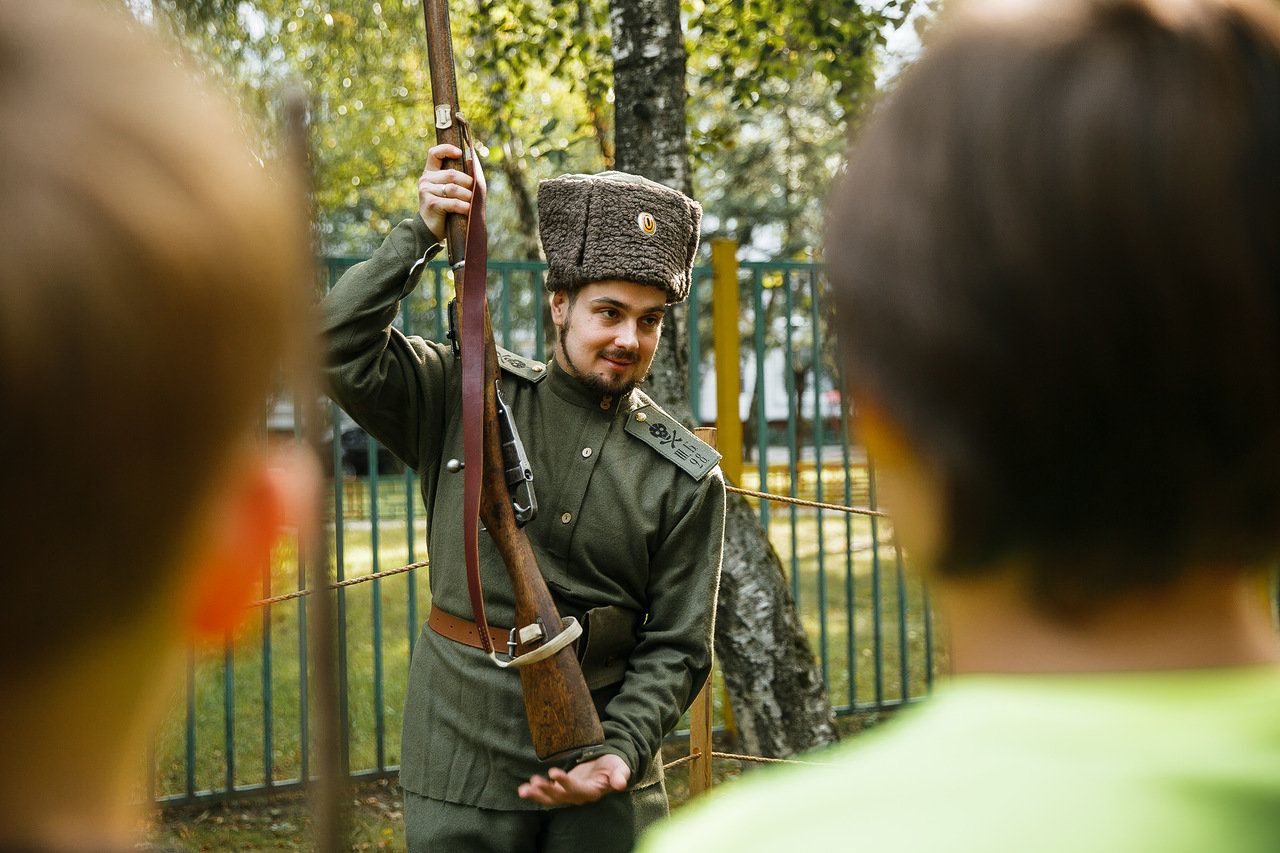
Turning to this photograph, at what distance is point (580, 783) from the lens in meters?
2.42

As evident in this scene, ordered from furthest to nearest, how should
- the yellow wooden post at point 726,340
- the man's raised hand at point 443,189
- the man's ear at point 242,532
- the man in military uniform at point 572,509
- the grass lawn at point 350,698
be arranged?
the yellow wooden post at point 726,340, the grass lawn at point 350,698, the man's raised hand at point 443,189, the man in military uniform at point 572,509, the man's ear at point 242,532

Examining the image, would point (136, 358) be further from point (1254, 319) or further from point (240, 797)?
point (240, 797)

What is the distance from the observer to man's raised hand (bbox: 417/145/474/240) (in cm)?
274

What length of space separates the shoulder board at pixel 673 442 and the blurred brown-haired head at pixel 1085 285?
2071 millimetres

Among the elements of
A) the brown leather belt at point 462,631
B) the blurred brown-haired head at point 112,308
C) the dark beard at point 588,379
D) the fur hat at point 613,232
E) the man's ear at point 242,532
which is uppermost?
the fur hat at point 613,232

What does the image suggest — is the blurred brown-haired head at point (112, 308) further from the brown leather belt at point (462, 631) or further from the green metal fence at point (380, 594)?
the green metal fence at point (380, 594)

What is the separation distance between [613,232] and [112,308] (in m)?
2.37

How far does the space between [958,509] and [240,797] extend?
5.27 metres

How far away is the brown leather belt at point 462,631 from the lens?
2.66 m

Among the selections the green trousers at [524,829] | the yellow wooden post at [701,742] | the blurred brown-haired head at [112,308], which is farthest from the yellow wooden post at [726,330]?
the blurred brown-haired head at [112,308]

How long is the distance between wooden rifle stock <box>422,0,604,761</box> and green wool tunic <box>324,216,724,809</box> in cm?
9

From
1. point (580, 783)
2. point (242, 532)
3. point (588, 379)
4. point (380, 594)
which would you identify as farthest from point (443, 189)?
point (380, 594)

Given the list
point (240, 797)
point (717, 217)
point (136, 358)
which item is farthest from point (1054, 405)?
point (717, 217)

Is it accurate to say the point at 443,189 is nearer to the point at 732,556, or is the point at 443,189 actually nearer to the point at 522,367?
the point at 522,367
